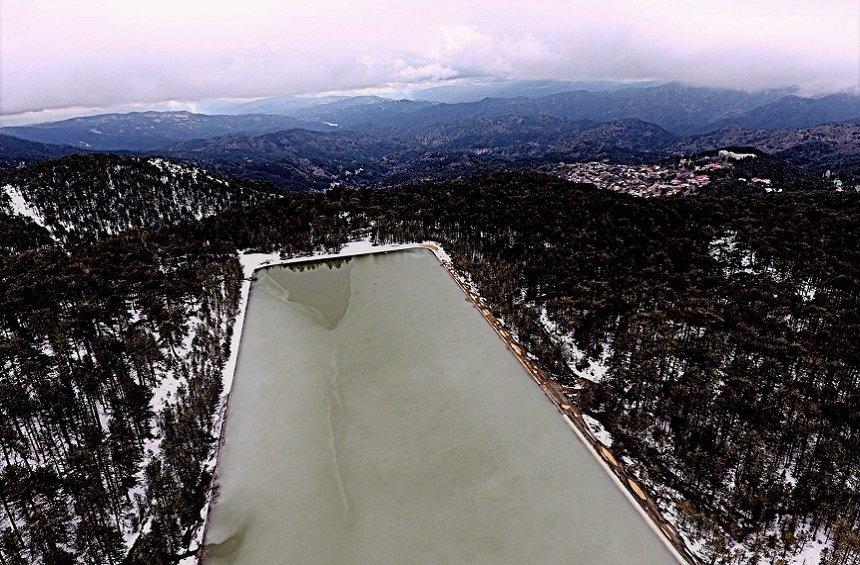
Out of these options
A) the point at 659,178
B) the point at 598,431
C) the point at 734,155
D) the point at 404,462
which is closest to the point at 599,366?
the point at 598,431

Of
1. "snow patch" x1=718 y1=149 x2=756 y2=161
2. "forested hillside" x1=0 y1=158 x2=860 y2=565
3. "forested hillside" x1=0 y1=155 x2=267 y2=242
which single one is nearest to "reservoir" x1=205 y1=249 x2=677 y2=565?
"forested hillside" x1=0 y1=158 x2=860 y2=565

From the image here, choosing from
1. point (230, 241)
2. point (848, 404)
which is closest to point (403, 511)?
point (848, 404)

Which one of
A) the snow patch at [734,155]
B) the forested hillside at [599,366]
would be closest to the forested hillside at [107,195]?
the forested hillside at [599,366]

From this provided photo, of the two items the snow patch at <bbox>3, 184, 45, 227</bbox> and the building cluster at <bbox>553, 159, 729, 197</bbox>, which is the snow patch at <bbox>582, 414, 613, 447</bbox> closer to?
the snow patch at <bbox>3, 184, 45, 227</bbox>

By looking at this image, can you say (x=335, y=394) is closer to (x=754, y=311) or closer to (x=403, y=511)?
(x=403, y=511)

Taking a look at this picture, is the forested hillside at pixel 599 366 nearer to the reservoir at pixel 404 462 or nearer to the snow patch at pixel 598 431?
the snow patch at pixel 598 431
